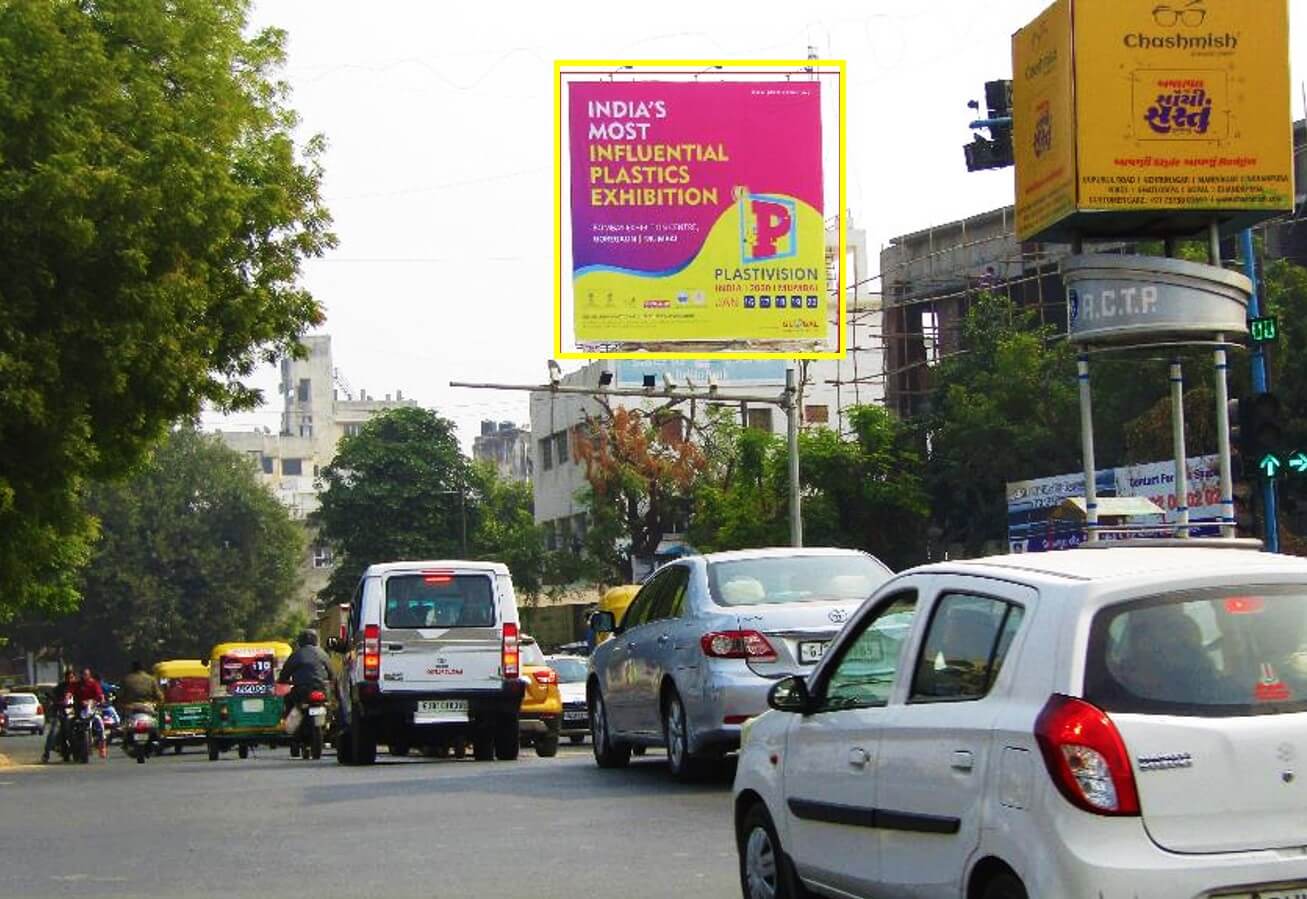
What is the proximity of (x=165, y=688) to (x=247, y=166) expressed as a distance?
1917 cm

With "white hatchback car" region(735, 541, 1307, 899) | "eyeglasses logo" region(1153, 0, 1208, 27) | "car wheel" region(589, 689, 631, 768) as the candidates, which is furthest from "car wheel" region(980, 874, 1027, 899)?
"eyeglasses logo" region(1153, 0, 1208, 27)

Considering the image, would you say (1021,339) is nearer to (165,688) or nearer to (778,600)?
(165,688)

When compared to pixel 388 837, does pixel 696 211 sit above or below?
above

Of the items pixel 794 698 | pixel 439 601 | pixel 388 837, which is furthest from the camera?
pixel 439 601

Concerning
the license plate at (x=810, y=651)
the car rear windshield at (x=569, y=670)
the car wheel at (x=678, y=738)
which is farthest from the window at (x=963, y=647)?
the car rear windshield at (x=569, y=670)

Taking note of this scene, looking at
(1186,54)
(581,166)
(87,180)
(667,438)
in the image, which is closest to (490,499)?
(667,438)

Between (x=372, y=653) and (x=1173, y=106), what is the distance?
30.5ft

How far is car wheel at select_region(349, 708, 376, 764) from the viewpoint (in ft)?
73.3

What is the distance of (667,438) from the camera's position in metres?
58.7

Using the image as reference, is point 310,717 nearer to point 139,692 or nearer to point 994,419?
point 139,692

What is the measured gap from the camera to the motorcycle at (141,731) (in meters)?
36.9

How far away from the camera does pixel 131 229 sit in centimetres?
2555

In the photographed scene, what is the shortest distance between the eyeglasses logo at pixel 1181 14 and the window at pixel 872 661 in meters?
13.0

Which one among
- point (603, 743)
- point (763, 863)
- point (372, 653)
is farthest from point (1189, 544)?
point (372, 653)
